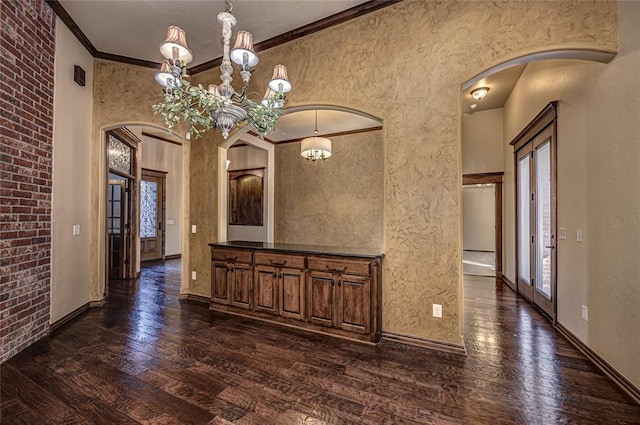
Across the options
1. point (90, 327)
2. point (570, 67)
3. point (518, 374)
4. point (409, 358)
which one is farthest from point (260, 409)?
point (570, 67)

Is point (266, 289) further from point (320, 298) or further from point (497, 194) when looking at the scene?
point (497, 194)

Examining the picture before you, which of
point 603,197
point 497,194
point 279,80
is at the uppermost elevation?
point 279,80

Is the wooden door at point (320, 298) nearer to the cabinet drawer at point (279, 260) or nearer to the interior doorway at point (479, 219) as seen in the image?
the cabinet drawer at point (279, 260)

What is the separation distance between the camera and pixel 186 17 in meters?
3.46

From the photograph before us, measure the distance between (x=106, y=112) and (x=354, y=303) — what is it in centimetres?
454

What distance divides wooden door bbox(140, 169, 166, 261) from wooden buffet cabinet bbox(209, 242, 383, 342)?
16.5 ft

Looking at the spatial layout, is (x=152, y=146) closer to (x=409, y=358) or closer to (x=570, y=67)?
(x=409, y=358)

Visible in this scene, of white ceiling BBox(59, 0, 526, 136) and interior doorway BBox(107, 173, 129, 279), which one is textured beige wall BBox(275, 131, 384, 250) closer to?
white ceiling BBox(59, 0, 526, 136)

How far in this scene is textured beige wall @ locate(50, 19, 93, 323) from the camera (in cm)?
348

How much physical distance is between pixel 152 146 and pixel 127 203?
2.53m

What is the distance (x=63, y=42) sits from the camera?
357cm

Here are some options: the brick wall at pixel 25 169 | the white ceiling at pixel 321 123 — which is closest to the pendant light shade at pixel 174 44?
the brick wall at pixel 25 169

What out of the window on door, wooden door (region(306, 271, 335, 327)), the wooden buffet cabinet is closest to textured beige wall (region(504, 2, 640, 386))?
the window on door

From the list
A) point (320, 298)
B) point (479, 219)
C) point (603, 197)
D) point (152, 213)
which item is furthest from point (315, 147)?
point (479, 219)
